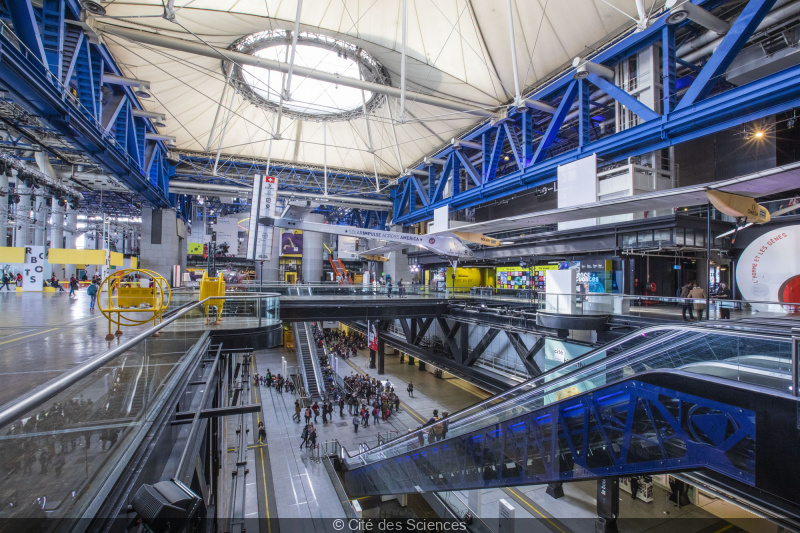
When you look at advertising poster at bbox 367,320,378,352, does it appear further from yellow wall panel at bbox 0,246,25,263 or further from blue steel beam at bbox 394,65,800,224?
yellow wall panel at bbox 0,246,25,263

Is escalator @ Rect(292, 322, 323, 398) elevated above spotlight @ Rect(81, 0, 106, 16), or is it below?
below

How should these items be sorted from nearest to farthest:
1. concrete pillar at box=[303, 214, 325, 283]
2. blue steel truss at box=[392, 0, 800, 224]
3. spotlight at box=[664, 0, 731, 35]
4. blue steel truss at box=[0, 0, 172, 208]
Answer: blue steel truss at box=[0, 0, 172, 208] < blue steel truss at box=[392, 0, 800, 224] < spotlight at box=[664, 0, 731, 35] < concrete pillar at box=[303, 214, 325, 283]

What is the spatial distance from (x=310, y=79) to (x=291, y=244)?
2437cm

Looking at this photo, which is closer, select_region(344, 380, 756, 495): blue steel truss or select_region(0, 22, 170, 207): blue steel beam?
select_region(344, 380, 756, 495): blue steel truss

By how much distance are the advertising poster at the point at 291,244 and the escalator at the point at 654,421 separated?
4165cm

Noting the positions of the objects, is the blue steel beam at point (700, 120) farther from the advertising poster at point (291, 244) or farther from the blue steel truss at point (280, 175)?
the advertising poster at point (291, 244)

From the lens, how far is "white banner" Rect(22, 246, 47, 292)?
786 inches

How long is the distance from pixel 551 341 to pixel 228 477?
13.5 meters

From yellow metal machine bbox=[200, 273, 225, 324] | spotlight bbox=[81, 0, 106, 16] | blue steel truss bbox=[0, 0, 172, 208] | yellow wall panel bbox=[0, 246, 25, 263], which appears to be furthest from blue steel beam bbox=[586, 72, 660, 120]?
yellow wall panel bbox=[0, 246, 25, 263]

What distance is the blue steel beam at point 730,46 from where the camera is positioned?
373 inches

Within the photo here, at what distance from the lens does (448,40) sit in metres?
17.8

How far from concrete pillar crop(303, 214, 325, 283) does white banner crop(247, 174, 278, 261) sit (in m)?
23.5

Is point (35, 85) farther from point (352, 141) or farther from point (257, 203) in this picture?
point (352, 141)

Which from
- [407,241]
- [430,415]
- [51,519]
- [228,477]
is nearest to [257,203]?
[407,241]
